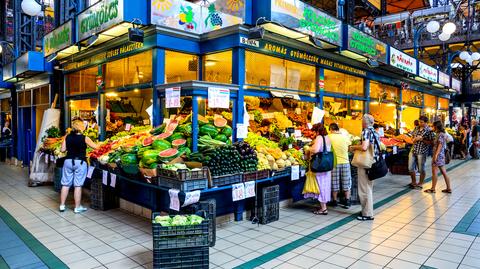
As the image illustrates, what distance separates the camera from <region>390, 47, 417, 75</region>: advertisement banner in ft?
36.4

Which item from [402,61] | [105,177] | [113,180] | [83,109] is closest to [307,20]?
[113,180]

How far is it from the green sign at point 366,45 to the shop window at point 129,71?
486 cm

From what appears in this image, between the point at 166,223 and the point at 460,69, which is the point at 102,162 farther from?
the point at 460,69

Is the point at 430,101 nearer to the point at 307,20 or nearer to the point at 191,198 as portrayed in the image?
the point at 307,20

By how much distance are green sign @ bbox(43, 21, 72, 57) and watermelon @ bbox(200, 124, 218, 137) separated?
15.3ft

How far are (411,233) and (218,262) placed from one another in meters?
3.16

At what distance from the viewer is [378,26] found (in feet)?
72.3

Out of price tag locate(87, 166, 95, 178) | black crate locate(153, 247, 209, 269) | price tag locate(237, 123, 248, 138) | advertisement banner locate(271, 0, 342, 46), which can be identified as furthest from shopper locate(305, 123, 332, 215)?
price tag locate(87, 166, 95, 178)

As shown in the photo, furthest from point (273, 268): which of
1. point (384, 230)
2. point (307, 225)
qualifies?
point (384, 230)

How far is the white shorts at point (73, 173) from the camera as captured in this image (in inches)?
249

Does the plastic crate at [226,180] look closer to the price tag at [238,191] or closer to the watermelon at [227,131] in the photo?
the price tag at [238,191]

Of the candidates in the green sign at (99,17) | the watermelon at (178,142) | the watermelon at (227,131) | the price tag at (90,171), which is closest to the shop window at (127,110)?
the green sign at (99,17)

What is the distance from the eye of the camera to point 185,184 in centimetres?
440

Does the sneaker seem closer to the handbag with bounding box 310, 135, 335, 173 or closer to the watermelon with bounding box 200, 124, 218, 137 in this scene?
the watermelon with bounding box 200, 124, 218, 137
